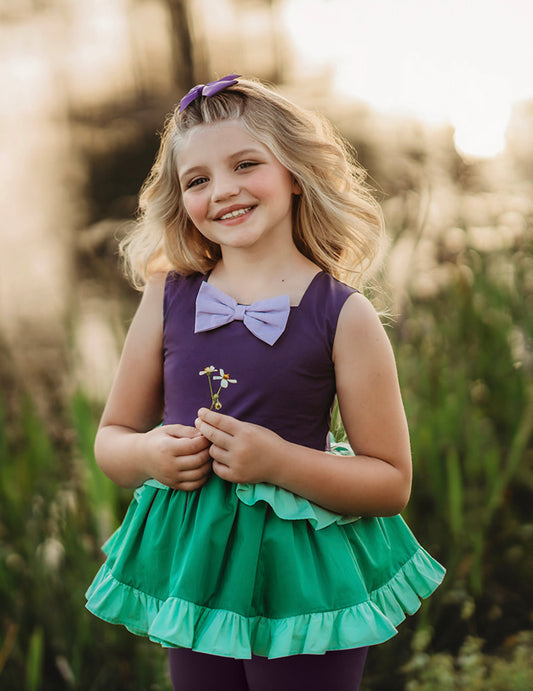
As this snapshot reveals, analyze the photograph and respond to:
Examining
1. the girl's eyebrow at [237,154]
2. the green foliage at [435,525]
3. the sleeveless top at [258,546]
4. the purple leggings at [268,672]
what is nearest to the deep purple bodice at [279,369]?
the sleeveless top at [258,546]

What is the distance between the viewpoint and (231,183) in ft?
3.43

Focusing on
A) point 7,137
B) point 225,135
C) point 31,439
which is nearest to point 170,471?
point 225,135

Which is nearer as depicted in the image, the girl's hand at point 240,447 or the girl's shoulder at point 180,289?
the girl's hand at point 240,447

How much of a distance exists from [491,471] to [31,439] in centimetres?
120

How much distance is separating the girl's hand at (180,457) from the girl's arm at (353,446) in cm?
2

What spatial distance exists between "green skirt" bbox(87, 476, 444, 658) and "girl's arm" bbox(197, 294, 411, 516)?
0.04 meters

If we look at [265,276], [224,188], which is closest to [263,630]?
[265,276]

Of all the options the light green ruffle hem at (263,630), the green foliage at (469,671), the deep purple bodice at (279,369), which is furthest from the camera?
the green foliage at (469,671)

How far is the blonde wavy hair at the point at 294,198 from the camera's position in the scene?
3.59 feet

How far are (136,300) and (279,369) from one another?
Answer: 1.72 m

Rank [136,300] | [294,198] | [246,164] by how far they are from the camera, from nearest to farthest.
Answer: [246,164] → [294,198] → [136,300]

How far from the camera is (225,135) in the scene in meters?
1.06

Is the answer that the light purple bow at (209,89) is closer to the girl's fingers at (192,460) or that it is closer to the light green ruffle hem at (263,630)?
the girl's fingers at (192,460)

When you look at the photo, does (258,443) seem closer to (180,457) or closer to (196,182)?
(180,457)
